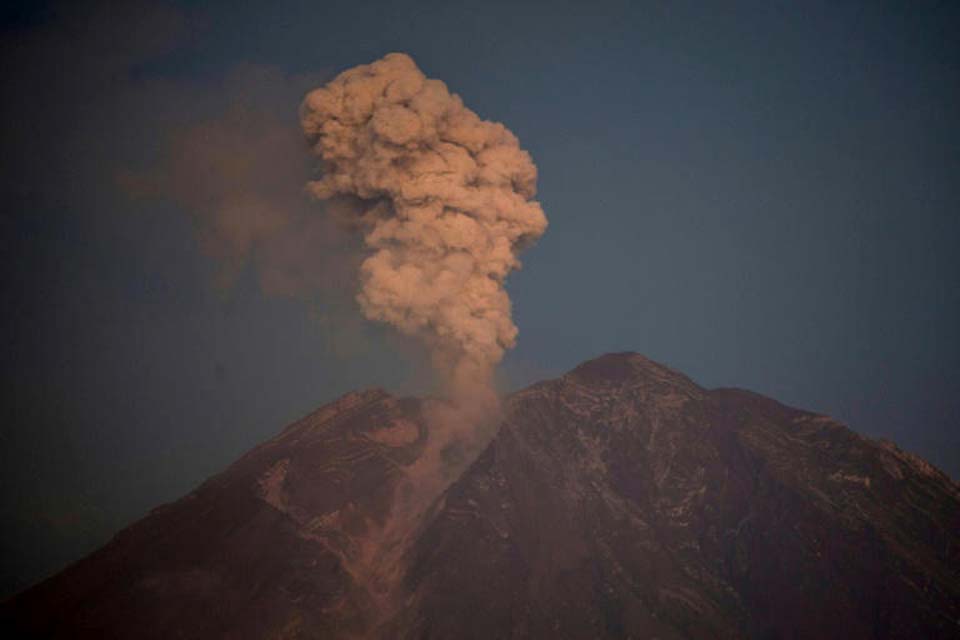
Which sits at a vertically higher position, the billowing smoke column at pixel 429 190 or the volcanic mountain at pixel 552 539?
the billowing smoke column at pixel 429 190

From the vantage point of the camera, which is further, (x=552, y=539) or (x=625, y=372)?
(x=625, y=372)

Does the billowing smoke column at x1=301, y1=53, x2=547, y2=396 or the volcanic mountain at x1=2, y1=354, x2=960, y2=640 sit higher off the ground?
the billowing smoke column at x1=301, y1=53, x2=547, y2=396

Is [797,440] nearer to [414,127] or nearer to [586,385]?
[586,385]

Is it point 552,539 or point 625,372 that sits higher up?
point 625,372

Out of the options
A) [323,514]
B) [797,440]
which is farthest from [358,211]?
[797,440]

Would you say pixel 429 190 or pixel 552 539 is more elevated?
pixel 429 190
